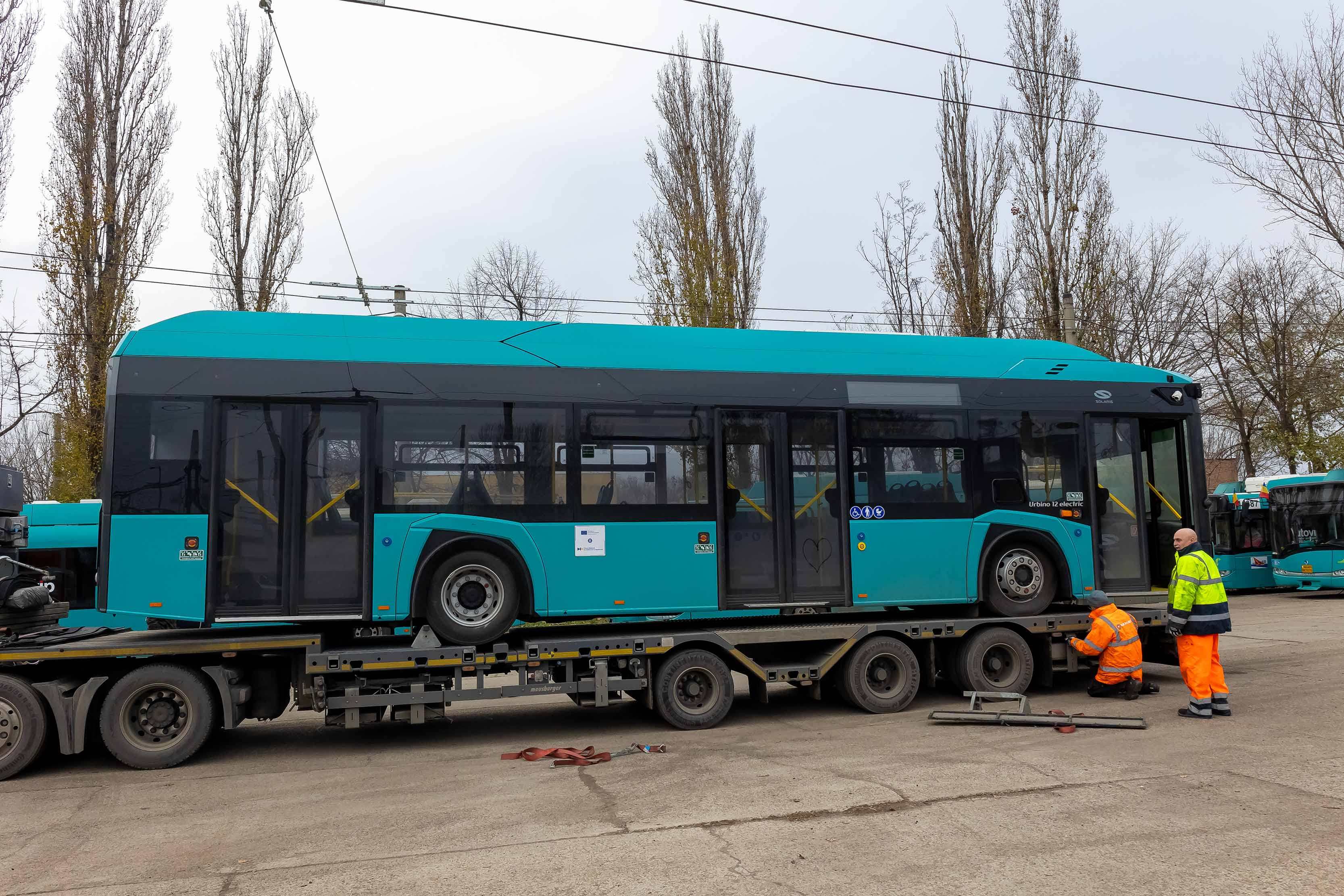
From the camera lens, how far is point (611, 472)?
9.09m

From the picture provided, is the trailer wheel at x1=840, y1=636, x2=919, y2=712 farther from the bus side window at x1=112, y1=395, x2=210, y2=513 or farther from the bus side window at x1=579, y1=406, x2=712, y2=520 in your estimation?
the bus side window at x1=112, y1=395, x2=210, y2=513

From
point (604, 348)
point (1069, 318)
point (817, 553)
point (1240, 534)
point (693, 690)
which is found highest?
point (1069, 318)

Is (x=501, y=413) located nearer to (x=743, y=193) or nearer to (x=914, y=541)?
(x=914, y=541)

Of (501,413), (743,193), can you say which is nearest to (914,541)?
(501,413)

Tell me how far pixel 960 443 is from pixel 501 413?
492 cm

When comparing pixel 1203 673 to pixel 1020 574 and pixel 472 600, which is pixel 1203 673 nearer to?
pixel 1020 574

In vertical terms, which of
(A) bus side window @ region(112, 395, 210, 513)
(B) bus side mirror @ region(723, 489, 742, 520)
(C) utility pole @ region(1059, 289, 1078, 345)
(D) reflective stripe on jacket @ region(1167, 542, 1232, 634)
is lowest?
(D) reflective stripe on jacket @ region(1167, 542, 1232, 634)

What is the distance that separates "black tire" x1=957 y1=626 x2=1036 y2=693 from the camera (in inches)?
400

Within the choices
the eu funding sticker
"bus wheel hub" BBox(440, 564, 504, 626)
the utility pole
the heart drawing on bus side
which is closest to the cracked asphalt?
"bus wheel hub" BBox(440, 564, 504, 626)

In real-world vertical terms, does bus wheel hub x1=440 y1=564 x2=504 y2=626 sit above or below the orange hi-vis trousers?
above

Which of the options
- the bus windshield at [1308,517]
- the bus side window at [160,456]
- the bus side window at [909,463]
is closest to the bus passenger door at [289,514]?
the bus side window at [160,456]

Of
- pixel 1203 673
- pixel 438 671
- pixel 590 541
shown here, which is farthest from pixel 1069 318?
pixel 438 671

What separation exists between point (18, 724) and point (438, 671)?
3419mm

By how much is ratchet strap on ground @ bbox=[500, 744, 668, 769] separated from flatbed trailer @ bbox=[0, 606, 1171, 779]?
57 centimetres
